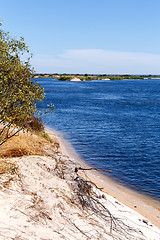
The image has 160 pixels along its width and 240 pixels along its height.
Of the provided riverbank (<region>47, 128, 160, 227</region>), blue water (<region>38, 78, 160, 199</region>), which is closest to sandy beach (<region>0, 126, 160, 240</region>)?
riverbank (<region>47, 128, 160, 227</region>)

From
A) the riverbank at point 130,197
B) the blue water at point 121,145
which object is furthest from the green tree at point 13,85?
the blue water at point 121,145

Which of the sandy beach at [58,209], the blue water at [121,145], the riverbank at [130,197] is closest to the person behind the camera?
the sandy beach at [58,209]

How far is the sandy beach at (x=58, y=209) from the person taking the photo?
7512mm

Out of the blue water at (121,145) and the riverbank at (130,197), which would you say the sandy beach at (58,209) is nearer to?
the riverbank at (130,197)

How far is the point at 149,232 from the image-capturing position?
9672mm

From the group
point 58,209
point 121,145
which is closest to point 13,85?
point 58,209

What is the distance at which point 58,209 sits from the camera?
341 inches

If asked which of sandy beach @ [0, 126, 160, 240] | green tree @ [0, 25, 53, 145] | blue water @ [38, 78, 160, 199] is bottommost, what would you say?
blue water @ [38, 78, 160, 199]

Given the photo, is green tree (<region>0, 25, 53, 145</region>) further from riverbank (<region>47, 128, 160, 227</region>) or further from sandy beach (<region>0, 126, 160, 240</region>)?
riverbank (<region>47, 128, 160, 227</region>)

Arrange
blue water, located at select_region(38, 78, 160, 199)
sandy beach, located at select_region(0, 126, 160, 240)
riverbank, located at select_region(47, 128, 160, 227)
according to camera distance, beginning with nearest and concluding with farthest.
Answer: sandy beach, located at select_region(0, 126, 160, 240) → riverbank, located at select_region(47, 128, 160, 227) → blue water, located at select_region(38, 78, 160, 199)

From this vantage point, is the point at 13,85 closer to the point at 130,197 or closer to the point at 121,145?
the point at 130,197

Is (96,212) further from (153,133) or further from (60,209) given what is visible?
(153,133)

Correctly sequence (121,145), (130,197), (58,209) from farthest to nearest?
(121,145), (130,197), (58,209)

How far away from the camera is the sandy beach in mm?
7512
